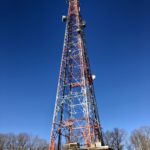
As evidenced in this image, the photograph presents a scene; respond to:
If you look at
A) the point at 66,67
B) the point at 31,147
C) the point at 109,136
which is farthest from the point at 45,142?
the point at 66,67

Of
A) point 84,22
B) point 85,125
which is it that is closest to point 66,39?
point 84,22

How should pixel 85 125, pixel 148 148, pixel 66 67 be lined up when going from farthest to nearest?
pixel 148 148 < pixel 66 67 < pixel 85 125

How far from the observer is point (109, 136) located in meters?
57.8

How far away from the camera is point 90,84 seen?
2769cm

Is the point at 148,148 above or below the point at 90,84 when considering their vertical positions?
below

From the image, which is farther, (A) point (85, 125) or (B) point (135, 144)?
(B) point (135, 144)

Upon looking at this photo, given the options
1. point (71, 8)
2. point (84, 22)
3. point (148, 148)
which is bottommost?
point (148, 148)

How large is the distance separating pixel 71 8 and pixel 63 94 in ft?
45.1

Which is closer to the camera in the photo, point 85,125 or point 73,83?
point 85,125

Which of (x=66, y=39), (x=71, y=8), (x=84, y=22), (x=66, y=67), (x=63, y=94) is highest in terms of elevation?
(x=71, y=8)

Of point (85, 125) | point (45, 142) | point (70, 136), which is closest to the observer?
point (85, 125)

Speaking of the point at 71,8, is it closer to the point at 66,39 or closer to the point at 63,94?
the point at 66,39

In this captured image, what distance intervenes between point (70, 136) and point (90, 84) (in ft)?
23.4

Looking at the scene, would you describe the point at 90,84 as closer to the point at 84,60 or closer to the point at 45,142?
the point at 84,60
